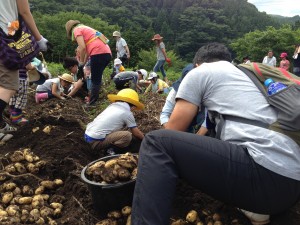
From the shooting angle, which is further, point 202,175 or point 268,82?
point 268,82

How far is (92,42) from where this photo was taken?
5195 millimetres

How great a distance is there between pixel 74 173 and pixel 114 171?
672mm

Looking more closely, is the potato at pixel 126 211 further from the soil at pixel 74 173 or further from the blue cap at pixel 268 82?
the blue cap at pixel 268 82

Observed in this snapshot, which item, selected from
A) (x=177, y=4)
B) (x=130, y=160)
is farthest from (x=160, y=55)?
(x=177, y=4)

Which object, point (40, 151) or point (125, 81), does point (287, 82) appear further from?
point (125, 81)

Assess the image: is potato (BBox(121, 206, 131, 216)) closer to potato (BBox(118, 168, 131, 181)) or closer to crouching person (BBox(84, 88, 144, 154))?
potato (BBox(118, 168, 131, 181))

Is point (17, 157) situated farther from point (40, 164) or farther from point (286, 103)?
point (286, 103)

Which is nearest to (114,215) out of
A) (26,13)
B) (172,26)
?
(26,13)

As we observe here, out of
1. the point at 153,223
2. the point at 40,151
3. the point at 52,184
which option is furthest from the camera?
the point at 40,151

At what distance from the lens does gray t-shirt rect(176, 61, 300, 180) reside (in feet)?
5.20

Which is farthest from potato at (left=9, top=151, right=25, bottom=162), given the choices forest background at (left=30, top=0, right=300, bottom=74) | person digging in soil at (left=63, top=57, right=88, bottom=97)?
forest background at (left=30, top=0, right=300, bottom=74)

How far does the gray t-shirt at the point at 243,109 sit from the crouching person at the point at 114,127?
5.13 ft

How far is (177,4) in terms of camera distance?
97438 millimetres

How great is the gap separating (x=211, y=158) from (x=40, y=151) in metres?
2.10
